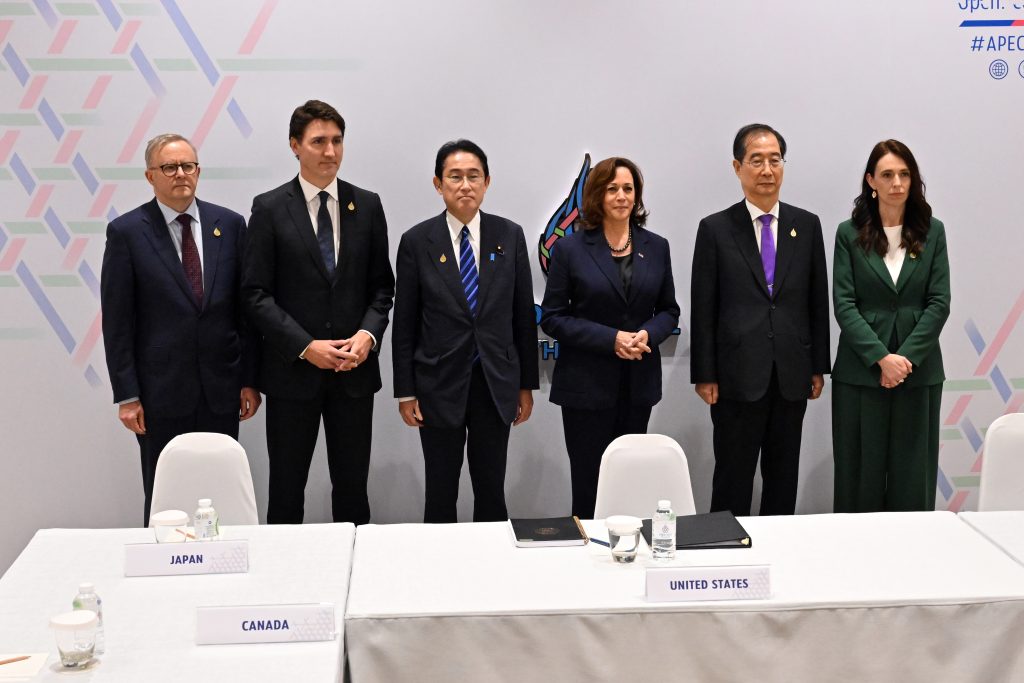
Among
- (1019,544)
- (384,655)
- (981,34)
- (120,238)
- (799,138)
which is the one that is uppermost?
(981,34)

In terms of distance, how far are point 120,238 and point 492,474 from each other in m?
1.63

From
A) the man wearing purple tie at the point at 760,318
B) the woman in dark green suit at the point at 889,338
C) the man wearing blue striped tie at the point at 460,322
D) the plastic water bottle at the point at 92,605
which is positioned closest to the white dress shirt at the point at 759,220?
the man wearing purple tie at the point at 760,318

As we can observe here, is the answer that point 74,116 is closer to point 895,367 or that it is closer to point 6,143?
point 6,143

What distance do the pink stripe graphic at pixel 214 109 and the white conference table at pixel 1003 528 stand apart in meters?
3.30

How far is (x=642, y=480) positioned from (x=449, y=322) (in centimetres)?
108

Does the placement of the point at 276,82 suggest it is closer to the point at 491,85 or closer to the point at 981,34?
the point at 491,85

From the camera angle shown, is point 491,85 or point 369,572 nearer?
point 369,572

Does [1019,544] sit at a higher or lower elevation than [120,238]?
lower

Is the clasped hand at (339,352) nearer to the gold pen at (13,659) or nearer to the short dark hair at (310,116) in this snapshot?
the short dark hair at (310,116)

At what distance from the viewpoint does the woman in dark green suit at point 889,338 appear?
4043 mm

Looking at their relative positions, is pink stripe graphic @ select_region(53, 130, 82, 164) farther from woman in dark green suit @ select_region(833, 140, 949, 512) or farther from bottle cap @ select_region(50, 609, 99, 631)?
woman in dark green suit @ select_region(833, 140, 949, 512)

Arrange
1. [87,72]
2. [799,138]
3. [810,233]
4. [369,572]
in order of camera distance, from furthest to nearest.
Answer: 1. [799,138]
2. [87,72]
3. [810,233]
4. [369,572]

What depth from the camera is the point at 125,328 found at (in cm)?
386

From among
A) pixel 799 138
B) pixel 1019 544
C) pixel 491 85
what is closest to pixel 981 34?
pixel 799 138
